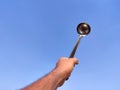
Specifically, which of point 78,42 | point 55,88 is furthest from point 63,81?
point 78,42

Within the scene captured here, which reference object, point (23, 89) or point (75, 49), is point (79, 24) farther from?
point (23, 89)

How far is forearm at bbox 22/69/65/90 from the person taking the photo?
9.28 feet

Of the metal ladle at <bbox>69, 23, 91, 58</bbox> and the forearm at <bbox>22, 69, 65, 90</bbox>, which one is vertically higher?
the metal ladle at <bbox>69, 23, 91, 58</bbox>

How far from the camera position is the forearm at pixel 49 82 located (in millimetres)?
2829

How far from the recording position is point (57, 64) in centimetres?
394

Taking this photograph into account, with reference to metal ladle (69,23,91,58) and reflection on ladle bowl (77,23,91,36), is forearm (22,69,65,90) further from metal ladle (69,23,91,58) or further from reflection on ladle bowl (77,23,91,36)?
reflection on ladle bowl (77,23,91,36)

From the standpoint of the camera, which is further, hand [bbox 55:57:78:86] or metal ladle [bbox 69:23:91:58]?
metal ladle [bbox 69:23:91:58]

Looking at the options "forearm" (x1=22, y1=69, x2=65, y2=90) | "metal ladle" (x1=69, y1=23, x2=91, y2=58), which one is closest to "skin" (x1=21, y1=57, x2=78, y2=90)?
"forearm" (x1=22, y1=69, x2=65, y2=90)

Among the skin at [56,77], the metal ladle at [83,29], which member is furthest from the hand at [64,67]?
the metal ladle at [83,29]

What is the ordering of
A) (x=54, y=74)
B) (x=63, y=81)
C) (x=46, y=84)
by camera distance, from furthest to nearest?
(x=63, y=81) < (x=54, y=74) < (x=46, y=84)

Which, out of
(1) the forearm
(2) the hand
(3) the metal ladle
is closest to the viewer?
(1) the forearm

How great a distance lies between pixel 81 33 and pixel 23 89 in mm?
3743

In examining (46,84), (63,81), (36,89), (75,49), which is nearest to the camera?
(36,89)

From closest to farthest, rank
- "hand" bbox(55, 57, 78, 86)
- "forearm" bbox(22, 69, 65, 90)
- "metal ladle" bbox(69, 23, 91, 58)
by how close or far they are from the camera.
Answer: "forearm" bbox(22, 69, 65, 90)
"hand" bbox(55, 57, 78, 86)
"metal ladle" bbox(69, 23, 91, 58)
